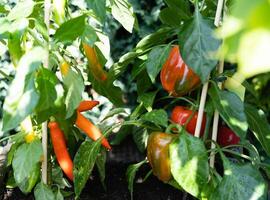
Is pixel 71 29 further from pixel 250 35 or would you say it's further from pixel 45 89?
pixel 250 35

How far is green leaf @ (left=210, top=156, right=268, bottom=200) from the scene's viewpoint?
0.81m

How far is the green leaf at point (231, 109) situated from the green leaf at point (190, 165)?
9cm

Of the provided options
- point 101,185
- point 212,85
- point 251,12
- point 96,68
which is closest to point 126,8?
point 96,68

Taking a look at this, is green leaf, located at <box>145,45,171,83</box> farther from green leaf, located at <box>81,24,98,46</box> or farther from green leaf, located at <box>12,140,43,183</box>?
green leaf, located at <box>12,140,43,183</box>

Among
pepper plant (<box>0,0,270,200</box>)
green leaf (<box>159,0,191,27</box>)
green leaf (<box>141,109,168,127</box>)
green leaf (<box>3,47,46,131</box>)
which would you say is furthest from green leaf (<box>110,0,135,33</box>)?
green leaf (<box>3,47,46,131</box>)

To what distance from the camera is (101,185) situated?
1244 millimetres

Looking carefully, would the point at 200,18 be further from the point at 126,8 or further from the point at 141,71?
the point at 141,71

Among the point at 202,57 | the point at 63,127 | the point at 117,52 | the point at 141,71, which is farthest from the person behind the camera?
the point at 117,52

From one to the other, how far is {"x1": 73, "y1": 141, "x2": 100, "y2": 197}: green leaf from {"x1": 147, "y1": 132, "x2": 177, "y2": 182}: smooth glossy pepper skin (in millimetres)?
142

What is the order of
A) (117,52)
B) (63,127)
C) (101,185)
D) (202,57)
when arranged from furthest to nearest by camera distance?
(117,52)
(101,185)
(63,127)
(202,57)

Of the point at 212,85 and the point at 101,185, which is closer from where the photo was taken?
the point at 212,85

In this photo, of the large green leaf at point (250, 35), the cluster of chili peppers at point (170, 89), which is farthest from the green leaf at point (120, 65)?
the large green leaf at point (250, 35)

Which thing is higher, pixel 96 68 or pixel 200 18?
pixel 200 18

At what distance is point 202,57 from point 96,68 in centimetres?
33
